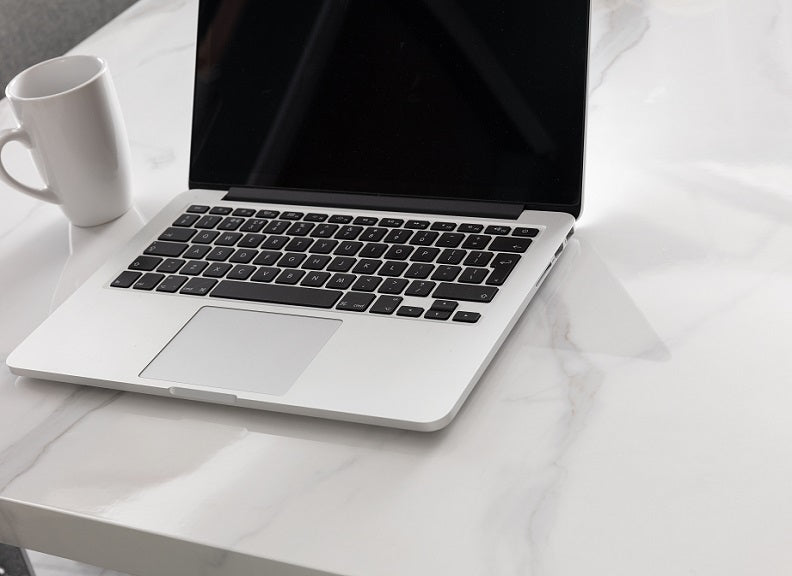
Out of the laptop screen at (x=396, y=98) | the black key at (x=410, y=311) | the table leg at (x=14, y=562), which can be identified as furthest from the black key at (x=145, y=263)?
the table leg at (x=14, y=562)

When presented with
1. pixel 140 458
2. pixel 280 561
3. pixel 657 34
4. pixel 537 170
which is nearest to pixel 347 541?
pixel 280 561

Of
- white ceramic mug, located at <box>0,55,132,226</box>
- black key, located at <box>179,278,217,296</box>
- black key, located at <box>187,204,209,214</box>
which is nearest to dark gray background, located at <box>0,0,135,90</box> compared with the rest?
white ceramic mug, located at <box>0,55,132,226</box>

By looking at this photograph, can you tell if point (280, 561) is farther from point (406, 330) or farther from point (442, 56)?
point (442, 56)

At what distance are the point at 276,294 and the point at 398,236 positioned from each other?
0.10 metres

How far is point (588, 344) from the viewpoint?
57 cm

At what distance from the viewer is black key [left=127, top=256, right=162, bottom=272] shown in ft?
2.26

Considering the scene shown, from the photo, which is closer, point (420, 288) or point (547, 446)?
point (547, 446)

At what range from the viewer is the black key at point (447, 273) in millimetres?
611

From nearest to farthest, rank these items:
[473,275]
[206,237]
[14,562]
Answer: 1. [473,275]
2. [206,237]
3. [14,562]

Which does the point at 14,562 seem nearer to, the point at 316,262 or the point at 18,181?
the point at 18,181

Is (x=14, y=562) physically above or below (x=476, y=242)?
below

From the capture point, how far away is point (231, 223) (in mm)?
718

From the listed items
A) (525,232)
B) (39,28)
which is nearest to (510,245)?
(525,232)

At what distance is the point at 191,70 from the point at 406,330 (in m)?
0.56
